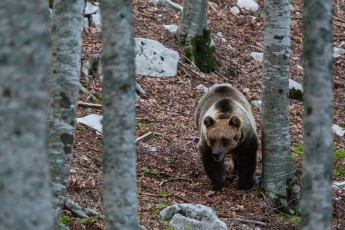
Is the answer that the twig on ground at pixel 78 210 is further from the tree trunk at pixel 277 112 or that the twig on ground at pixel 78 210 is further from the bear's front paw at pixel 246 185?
the bear's front paw at pixel 246 185

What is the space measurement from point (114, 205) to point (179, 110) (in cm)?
807

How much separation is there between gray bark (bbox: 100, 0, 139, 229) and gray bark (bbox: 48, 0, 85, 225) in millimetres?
1479

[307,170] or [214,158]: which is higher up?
[307,170]

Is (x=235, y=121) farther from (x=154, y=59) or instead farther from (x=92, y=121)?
(x=154, y=59)

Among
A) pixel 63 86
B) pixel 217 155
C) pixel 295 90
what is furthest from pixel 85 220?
pixel 295 90

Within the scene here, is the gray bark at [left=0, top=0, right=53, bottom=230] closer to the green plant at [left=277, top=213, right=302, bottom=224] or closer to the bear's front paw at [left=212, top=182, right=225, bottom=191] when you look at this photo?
the green plant at [left=277, top=213, right=302, bottom=224]

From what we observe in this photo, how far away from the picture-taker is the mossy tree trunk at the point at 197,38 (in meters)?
13.8

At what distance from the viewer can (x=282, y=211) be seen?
31.6 feet

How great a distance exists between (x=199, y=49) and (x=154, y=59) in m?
1.22

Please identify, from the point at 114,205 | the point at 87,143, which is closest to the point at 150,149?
the point at 87,143

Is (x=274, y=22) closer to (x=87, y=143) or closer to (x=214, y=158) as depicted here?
(x=214, y=158)

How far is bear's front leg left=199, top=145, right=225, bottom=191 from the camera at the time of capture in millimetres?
10041

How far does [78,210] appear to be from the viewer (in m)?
7.54

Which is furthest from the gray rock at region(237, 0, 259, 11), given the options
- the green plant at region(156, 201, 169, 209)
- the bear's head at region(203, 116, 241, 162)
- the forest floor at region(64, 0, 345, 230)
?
the green plant at region(156, 201, 169, 209)
